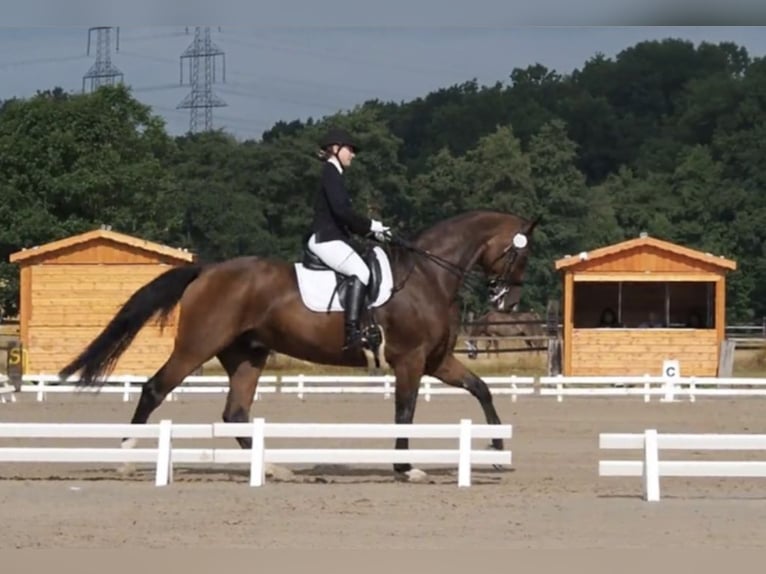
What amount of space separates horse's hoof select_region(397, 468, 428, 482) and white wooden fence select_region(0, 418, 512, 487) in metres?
0.18

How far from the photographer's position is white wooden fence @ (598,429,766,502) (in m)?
10.6

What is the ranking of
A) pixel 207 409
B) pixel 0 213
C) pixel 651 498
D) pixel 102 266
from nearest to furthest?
pixel 651 498
pixel 207 409
pixel 102 266
pixel 0 213

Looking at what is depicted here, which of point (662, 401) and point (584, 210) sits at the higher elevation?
point (584, 210)

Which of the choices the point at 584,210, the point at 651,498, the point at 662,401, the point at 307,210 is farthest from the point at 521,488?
the point at 584,210

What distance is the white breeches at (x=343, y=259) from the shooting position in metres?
11.8

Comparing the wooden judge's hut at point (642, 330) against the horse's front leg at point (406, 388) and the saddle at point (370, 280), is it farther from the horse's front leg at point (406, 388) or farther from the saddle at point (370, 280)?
the saddle at point (370, 280)

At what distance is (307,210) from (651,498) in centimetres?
3678

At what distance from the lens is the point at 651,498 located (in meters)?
10.5

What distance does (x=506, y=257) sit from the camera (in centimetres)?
1232

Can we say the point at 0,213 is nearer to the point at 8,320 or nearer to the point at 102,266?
the point at 8,320

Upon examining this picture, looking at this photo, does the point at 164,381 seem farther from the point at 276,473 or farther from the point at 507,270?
the point at 507,270

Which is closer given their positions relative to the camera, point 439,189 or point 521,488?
point 521,488

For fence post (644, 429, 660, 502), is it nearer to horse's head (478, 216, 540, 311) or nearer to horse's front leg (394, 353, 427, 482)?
horse's front leg (394, 353, 427, 482)

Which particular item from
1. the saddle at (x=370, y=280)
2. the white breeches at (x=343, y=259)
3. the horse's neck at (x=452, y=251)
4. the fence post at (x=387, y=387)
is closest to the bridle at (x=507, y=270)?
the horse's neck at (x=452, y=251)
